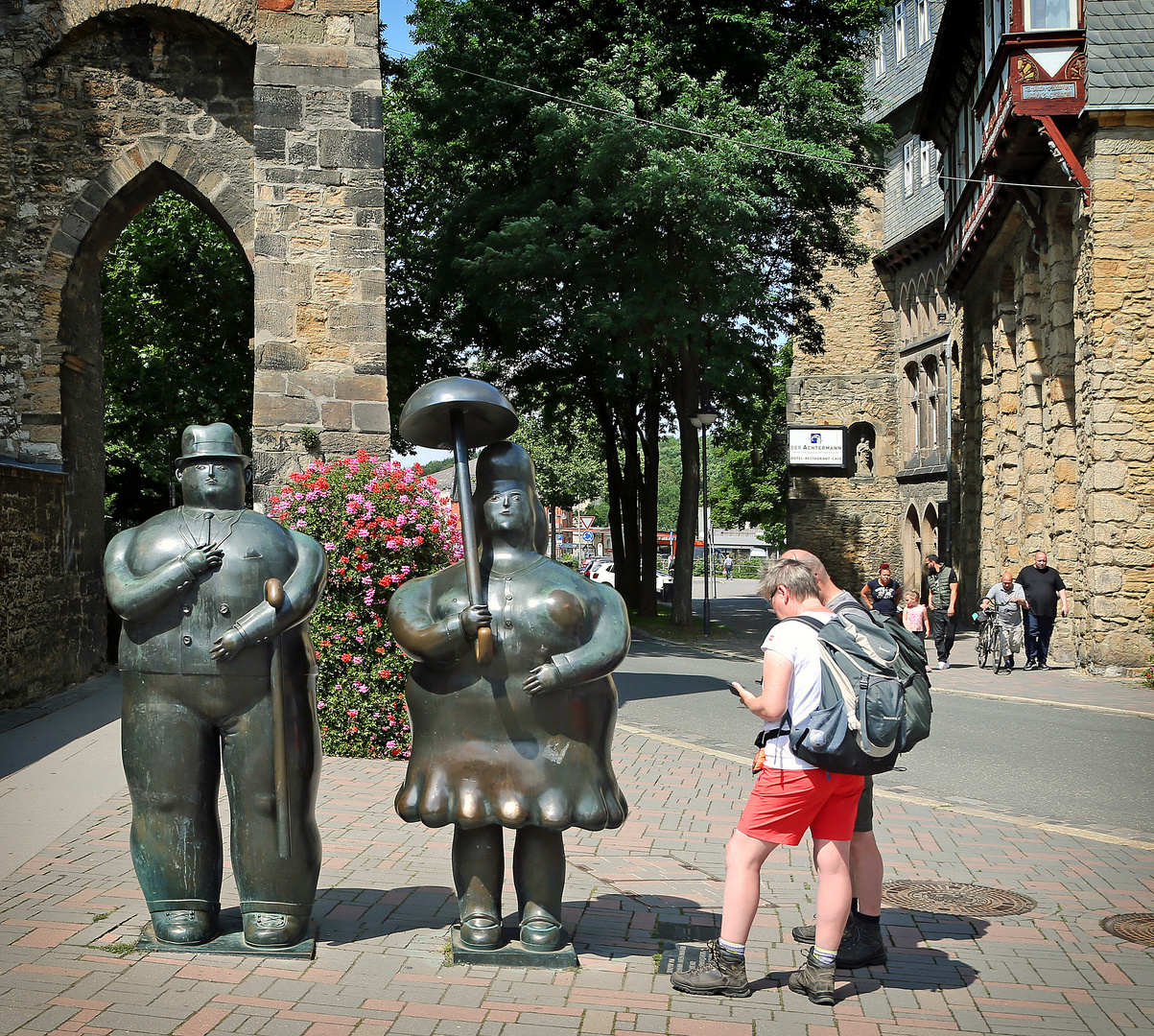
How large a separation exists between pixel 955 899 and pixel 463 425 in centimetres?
315

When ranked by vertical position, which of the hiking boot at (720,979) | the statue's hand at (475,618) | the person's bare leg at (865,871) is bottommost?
the hiking boot at (720,979)

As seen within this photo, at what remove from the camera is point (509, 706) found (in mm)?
4164

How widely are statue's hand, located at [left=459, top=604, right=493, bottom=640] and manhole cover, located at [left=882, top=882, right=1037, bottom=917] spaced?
259cm

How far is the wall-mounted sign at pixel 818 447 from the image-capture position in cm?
3684

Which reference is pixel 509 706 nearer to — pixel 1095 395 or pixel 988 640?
pixel 1095 395

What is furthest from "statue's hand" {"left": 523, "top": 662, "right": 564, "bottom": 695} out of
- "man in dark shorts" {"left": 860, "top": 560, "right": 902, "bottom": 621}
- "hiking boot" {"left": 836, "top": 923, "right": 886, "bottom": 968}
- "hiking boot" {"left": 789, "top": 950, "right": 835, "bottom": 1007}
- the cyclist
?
the cyclist

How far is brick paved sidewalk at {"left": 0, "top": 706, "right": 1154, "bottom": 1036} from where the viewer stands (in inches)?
153

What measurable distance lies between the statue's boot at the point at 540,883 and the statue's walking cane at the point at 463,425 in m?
0.74

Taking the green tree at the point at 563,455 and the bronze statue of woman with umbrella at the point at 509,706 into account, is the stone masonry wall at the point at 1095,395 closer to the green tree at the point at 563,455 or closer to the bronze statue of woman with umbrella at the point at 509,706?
the green tree at the point at 563,455

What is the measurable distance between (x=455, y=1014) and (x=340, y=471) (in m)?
5.98

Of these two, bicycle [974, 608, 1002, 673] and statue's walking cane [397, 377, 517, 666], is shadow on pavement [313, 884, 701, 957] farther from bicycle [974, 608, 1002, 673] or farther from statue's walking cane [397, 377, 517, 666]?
bicycle [974, 608, 1002, 673]

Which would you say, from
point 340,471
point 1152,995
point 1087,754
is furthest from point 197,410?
point 1152,995

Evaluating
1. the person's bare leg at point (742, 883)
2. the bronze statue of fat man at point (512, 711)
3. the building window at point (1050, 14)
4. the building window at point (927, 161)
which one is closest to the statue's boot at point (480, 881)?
the bronze statue of fat man at point (512, 711)

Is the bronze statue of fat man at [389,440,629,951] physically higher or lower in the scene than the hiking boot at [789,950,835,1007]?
higher
